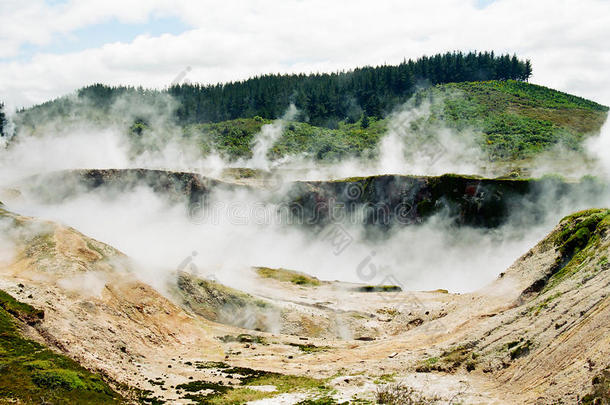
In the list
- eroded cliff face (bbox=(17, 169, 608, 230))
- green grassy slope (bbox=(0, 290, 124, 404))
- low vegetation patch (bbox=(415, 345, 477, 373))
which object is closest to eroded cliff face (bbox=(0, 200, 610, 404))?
low vegetation patch (bbox=(415, 345, 477, 373))

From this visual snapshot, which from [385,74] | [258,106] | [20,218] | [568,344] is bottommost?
[568,344]

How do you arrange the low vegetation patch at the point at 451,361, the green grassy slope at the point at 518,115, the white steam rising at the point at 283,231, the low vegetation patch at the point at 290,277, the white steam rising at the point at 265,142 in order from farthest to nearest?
the white steam rising at the point at 265,142 < the green grassy slope at the point at 518,115 < the white steam rising at the point at 283,231 < the low vegetation patch at the point at 290,277 < the low vegetation patch at the point at 451,361

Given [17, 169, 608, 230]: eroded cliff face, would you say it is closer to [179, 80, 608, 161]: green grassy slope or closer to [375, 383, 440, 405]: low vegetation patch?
[179, 80, 608, 161]: green grassy slope

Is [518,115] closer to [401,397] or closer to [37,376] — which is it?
[401,397]

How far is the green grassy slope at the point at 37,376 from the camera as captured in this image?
2005 cm

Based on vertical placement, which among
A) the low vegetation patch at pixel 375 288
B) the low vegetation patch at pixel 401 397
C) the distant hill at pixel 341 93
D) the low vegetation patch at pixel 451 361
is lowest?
the low vegetation patch at pixel 401 397

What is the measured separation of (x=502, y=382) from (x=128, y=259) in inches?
1186

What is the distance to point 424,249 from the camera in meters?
71.2

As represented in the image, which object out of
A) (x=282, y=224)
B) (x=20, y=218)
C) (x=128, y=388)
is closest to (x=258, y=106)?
(x=282, y=224)

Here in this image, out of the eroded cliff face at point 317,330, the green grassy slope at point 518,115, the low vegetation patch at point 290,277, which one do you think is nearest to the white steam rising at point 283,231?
the low vegetation patch at point 290,277

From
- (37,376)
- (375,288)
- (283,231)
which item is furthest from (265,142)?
(37,376)

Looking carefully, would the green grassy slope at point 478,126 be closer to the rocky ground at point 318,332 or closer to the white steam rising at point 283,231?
the white steam rising at point 283,231

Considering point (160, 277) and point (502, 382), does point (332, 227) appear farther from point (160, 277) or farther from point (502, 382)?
point (502, 382)

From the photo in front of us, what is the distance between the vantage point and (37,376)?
21344 millimetres
